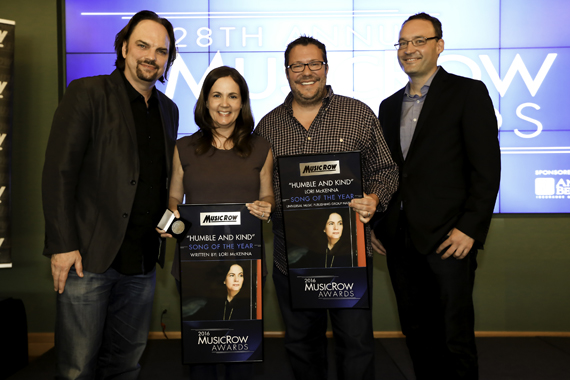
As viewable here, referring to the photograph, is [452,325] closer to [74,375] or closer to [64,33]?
[74,375]

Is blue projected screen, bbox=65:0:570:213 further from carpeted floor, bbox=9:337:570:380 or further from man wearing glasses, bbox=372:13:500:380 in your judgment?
man wearing glasses, bbox=372:13:500:380

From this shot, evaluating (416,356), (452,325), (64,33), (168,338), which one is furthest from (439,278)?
(64,33)

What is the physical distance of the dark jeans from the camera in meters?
1.81

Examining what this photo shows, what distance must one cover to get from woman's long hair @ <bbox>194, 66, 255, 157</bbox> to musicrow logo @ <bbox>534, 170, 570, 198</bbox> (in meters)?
2.83

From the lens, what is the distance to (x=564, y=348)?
11.2ft

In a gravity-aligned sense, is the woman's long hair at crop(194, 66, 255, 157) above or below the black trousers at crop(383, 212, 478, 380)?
above

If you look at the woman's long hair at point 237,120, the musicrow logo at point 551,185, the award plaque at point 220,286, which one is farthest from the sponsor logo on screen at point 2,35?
the musicrow logo at point 551,185

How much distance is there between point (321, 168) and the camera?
1.84 m

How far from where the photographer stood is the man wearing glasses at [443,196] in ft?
6.60

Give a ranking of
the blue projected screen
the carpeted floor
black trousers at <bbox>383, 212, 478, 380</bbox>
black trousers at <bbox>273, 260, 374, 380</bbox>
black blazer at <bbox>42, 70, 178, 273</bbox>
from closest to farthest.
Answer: black blazer at <bbox>42, 70, 178, 273</bbox>
black trousers at <bbox>273, 260, 374, 380</bbox>
black trousers at <bbox>383, 212, 478, 380</bbox>
the carpeted floor
the blue projected screen

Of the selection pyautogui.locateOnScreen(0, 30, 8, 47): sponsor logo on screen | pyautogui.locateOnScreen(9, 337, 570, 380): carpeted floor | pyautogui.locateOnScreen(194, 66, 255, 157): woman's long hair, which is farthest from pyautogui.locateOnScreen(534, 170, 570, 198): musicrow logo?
pyautogui.locateOnScreen(0, 30, 8, 47): sponsor logo on screen

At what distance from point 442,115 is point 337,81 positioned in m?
1.75

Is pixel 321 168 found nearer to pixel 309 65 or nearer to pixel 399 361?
pixel 309 65

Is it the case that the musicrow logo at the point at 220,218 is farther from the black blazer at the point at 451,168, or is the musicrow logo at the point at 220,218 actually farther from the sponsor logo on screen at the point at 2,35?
the sponsor logo on screen at the point at 2,35
